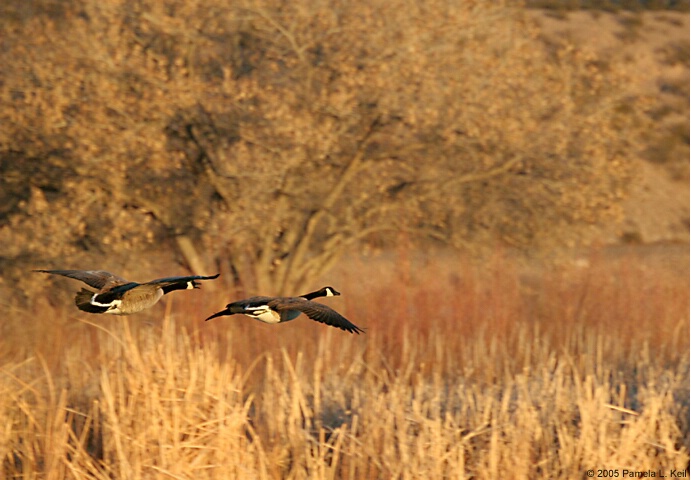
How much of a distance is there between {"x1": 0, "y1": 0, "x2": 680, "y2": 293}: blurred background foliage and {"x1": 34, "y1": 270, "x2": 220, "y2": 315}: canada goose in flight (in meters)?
7.36

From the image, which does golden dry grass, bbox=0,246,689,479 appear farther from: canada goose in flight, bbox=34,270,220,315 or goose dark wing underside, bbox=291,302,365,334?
goose dark wing underside, bbox=291,302,365,334

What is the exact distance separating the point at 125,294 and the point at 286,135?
25.2ft

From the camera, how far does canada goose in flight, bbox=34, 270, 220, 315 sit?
2.67m

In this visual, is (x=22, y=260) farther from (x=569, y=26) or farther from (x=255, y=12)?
(x=569, y=26)

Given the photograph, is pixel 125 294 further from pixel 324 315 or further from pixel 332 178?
pixel 332 178

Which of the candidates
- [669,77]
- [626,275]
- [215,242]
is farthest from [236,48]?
[669,77]

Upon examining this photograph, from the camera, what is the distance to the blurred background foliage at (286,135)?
10.3m

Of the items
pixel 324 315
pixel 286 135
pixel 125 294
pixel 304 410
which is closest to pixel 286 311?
pixel 324 315

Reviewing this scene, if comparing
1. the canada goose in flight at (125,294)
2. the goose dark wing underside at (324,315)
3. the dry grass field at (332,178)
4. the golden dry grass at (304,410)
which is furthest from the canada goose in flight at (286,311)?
the dry grass field at (332,178)

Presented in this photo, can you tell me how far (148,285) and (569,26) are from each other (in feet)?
133

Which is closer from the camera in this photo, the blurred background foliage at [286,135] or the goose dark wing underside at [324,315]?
the goose dark wing underside at [324,315]

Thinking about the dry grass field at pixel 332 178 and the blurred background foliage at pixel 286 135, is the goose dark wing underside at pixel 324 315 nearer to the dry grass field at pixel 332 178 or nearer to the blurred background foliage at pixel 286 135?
the dry grass field at pixel 332 178

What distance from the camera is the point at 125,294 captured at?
276cm

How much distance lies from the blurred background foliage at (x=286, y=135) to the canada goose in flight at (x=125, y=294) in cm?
736
